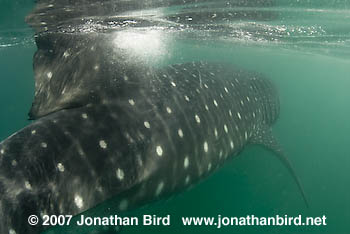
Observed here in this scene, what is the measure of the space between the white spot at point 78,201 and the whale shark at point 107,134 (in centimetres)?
1

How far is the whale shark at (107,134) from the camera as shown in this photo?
108 inches

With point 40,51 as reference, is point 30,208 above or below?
below

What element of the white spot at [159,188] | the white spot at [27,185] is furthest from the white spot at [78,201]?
the white spot at [159,188]

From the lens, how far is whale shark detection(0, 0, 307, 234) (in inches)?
108

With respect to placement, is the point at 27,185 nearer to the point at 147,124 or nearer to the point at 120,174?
the point at 120,174

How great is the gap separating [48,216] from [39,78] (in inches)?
106

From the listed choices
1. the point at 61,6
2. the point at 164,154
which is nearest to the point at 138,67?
the point at 164,154

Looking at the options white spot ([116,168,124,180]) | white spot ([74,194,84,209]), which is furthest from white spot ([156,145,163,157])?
white spot ([74,194,84,209])

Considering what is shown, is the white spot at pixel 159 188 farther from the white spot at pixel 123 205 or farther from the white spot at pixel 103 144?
the white spot at pixel 103 144

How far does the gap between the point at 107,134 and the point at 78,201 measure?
2.72 ft

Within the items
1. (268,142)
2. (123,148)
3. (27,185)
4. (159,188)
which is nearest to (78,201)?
(27,185)

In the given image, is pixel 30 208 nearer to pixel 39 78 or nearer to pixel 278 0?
pixel 39 78

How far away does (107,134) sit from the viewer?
11.1ft

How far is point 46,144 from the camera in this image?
2.93 meters
